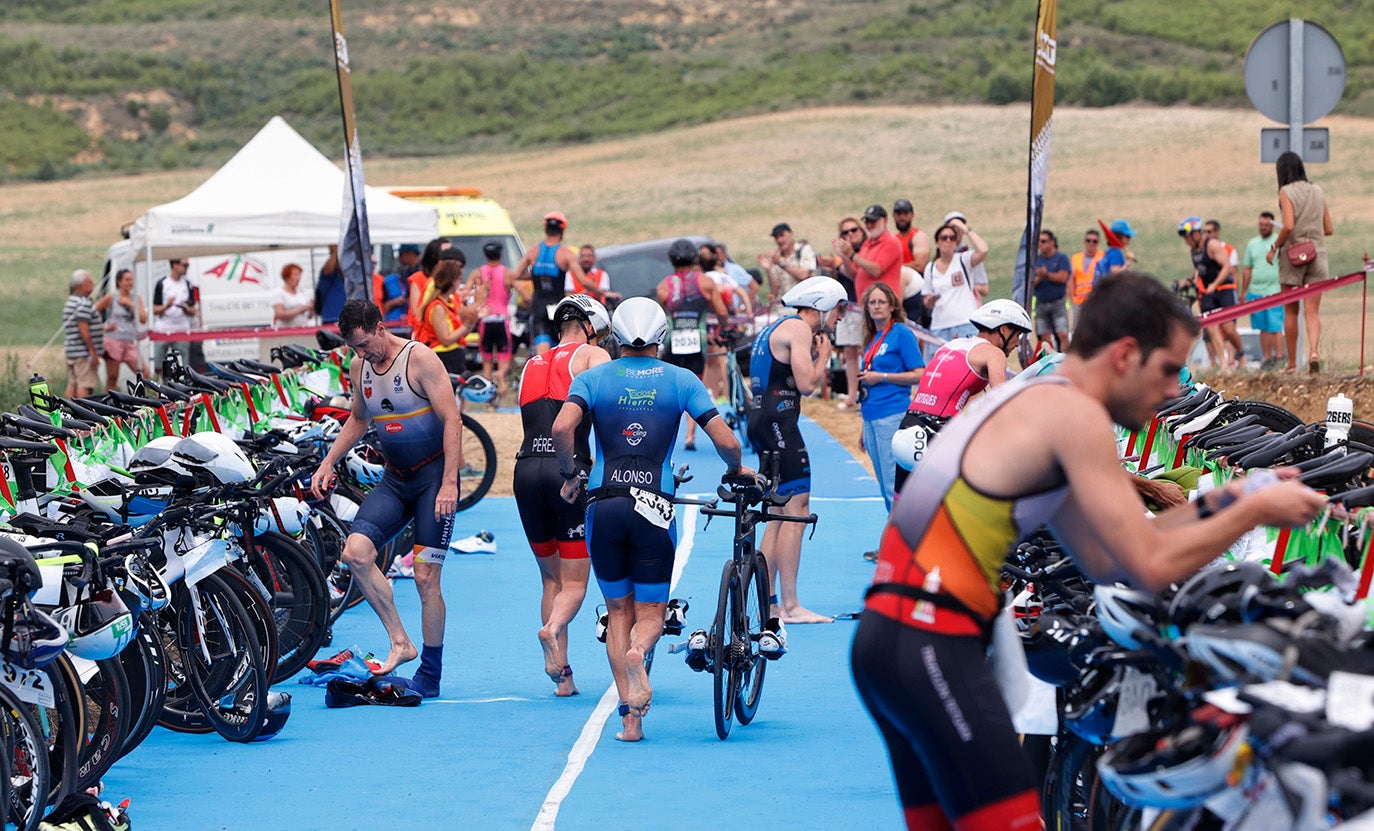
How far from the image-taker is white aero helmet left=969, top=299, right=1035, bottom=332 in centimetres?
962

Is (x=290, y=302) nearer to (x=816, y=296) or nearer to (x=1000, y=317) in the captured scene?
(x=816, y=296)

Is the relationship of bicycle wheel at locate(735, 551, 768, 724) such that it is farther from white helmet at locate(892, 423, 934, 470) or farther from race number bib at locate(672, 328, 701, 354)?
race number bib at locate(672, 328, 701, 354)

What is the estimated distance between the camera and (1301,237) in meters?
14.3

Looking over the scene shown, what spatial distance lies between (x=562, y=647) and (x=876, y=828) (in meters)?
2.60

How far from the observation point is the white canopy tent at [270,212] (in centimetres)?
1905

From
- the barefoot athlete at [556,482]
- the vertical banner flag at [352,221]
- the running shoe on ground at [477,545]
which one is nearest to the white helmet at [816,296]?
the barefoot athlete at [556,482]

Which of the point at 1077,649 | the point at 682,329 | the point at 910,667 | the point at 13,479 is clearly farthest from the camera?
the point at 682,329

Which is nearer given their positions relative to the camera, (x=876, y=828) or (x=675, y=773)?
(x=876, y=828)

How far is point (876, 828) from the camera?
6.43m

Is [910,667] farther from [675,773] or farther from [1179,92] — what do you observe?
[1179,92]

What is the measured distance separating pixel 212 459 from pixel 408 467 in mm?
1100

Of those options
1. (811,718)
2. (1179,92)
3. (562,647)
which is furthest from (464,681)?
(1179,92)

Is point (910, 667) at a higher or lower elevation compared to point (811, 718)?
higher

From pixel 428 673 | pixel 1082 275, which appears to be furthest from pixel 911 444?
pixel 1082 275
